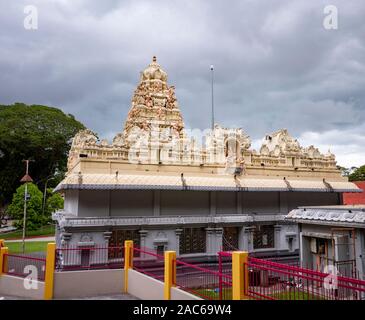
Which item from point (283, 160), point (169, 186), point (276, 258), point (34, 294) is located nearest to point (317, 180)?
point (283, 160)

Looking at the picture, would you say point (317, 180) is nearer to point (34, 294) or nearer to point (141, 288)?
point (141, 288)

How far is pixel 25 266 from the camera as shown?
15.4 m

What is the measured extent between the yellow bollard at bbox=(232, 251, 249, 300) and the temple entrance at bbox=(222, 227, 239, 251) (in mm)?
13510

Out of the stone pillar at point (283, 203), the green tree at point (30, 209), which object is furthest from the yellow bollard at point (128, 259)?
the green tree at point (30, 209)

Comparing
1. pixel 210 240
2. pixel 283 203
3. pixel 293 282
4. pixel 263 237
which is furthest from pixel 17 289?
pixel 283 203

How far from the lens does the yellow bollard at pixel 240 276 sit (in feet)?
29.4

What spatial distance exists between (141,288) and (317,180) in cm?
1755

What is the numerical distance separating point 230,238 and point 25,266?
12.6m

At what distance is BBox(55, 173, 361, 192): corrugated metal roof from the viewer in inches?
730

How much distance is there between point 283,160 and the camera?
25.6 m

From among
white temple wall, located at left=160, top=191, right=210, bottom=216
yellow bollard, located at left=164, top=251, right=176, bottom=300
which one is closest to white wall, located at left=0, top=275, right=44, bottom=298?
yellow bollard, located at left=164, top=251, right=176, bottom=300

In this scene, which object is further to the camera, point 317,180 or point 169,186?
point 317,180

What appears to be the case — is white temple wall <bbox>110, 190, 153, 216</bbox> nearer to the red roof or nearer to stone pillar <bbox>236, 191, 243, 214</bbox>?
stone pillar <bbox>236, 191, 243, 214</bbox>

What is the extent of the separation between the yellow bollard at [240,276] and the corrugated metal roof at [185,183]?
436 inches
